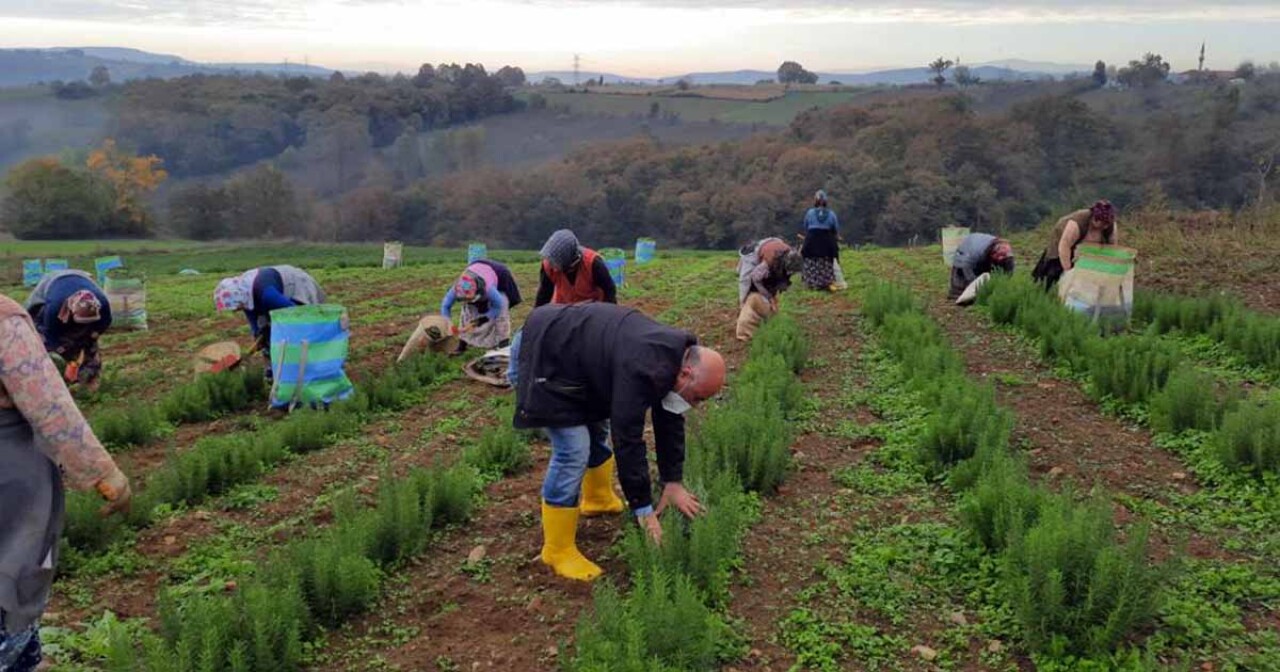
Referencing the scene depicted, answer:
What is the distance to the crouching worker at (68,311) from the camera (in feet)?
24.3

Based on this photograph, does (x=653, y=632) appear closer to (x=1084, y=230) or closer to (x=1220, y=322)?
(x=1220, y=322)

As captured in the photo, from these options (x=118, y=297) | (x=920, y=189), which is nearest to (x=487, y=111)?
(x=920, y=189)

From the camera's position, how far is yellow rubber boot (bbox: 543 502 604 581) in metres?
3.98

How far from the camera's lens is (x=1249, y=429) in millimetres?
4801

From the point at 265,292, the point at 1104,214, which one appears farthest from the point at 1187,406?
the point at 265,292

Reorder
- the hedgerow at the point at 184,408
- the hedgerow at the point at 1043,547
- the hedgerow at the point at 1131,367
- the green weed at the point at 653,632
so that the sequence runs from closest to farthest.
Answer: the green weed at the point at 653,632, the hedgerow at the point at 1043,547, the hedgerow at the point at 1131,367, the hedgerow at the point at 184,408

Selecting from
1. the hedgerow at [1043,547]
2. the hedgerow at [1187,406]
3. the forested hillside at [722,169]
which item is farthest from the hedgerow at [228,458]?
the forested hillside at [722,169]

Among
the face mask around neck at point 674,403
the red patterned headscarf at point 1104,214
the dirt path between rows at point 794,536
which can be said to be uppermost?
the red patterned headscarf at point 1104,214

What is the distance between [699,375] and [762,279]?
222 inches

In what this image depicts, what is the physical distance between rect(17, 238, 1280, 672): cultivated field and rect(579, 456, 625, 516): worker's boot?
118 mm

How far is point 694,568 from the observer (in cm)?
364

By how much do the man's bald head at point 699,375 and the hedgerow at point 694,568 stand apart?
1.78 feet

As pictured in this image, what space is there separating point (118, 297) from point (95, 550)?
7842mm

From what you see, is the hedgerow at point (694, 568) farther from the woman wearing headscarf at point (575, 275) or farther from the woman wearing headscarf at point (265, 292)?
the woman wearing headscarf at point (265, 292)
